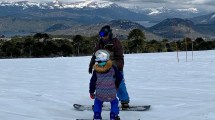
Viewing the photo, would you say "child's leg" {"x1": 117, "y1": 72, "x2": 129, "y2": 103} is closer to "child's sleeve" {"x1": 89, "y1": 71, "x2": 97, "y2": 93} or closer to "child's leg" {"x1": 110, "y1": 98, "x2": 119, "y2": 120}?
"child's leg" {"x1": 110, "y1": 98, "x2": 119, "y2": 120}

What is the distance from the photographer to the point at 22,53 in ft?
265

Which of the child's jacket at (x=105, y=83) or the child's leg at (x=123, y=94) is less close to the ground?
the child's jacket at (x=105, y=83)

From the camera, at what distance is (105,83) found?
275 inches

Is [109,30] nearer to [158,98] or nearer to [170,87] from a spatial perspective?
[158,98]

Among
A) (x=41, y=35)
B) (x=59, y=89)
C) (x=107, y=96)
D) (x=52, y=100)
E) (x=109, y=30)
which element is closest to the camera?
(x=107, y=96)

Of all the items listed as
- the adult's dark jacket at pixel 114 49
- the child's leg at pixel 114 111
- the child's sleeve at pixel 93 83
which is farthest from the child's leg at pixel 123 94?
the child's sleeve at pixel 93 83

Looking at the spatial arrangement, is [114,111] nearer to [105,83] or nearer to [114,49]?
[105,83]

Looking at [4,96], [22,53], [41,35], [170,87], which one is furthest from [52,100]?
[41,35]

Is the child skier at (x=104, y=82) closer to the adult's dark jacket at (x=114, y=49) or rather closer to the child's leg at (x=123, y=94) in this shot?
the adult's dark jacket at (x=114, y=49)

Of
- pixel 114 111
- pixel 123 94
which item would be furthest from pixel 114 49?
pixel 114 111

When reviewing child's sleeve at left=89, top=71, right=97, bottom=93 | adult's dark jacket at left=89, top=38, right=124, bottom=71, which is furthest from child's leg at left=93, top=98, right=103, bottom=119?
adult's dark jacket at left=89, top=38, right=124, bottom=71

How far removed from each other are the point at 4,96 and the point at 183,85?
6.04 metres

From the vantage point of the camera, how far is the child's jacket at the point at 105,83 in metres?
6.95

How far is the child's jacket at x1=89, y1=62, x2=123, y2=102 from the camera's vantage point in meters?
6.95
